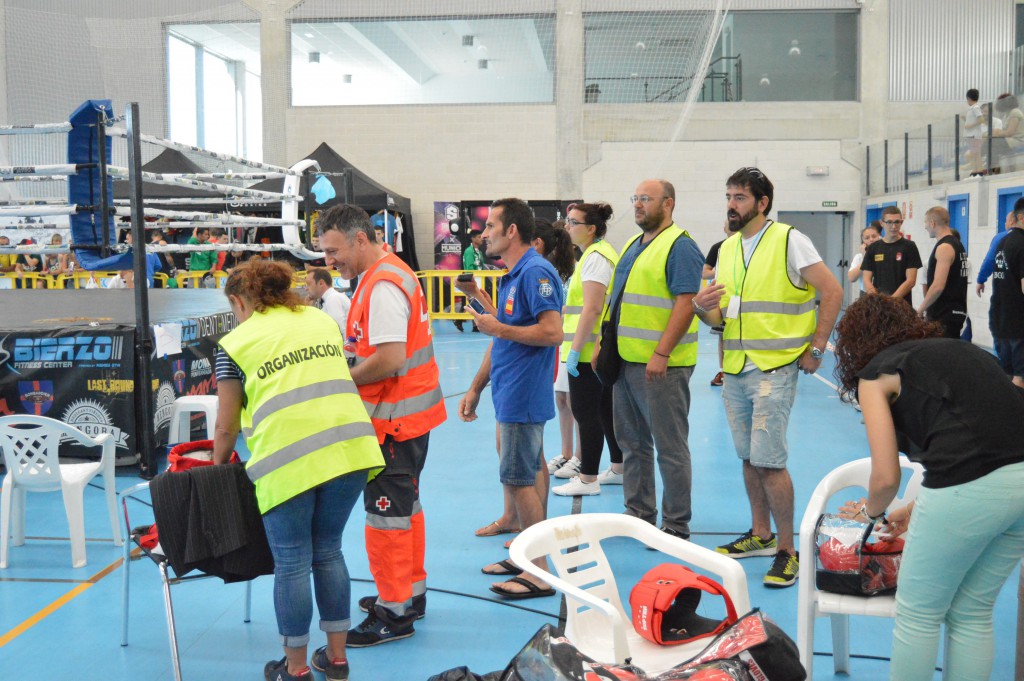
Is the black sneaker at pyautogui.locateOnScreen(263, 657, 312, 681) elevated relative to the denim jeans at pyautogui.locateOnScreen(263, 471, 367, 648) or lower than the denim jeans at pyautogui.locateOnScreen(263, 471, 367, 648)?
lower

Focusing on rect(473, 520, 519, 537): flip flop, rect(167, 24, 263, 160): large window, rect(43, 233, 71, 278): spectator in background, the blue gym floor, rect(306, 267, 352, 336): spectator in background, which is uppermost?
rect(167, 24, 263, 160): large window

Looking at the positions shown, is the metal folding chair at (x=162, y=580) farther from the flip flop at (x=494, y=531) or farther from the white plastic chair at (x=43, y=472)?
the flip flop at (x=494, y=531)

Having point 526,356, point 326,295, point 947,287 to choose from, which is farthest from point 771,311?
point 947,287

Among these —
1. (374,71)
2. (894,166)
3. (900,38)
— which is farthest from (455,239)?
(900,38)

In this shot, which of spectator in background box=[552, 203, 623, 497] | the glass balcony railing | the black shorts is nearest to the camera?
spectator in background box=[552, 203, 623, 497]

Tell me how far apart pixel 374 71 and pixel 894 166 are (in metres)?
9.90

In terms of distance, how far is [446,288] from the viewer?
1527cm

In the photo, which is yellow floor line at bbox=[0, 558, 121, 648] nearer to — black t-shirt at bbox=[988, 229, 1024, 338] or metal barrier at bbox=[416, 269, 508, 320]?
black t-shirt at bbox=[988, 229, 1024, 338]

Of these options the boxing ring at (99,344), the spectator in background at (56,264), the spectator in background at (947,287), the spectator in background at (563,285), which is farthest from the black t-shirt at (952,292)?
the spectator in background at (56,264)

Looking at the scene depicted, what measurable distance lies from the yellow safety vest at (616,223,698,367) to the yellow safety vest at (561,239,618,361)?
13.4 inches

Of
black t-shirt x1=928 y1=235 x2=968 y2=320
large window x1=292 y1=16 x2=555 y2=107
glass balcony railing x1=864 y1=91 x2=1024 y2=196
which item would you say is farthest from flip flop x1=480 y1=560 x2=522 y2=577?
large window x1=292 y1=16 x2=555 y2=107

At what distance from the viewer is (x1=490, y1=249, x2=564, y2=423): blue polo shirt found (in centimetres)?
357

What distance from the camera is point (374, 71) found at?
17703 millimetres

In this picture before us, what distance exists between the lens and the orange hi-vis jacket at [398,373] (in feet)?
10.3
